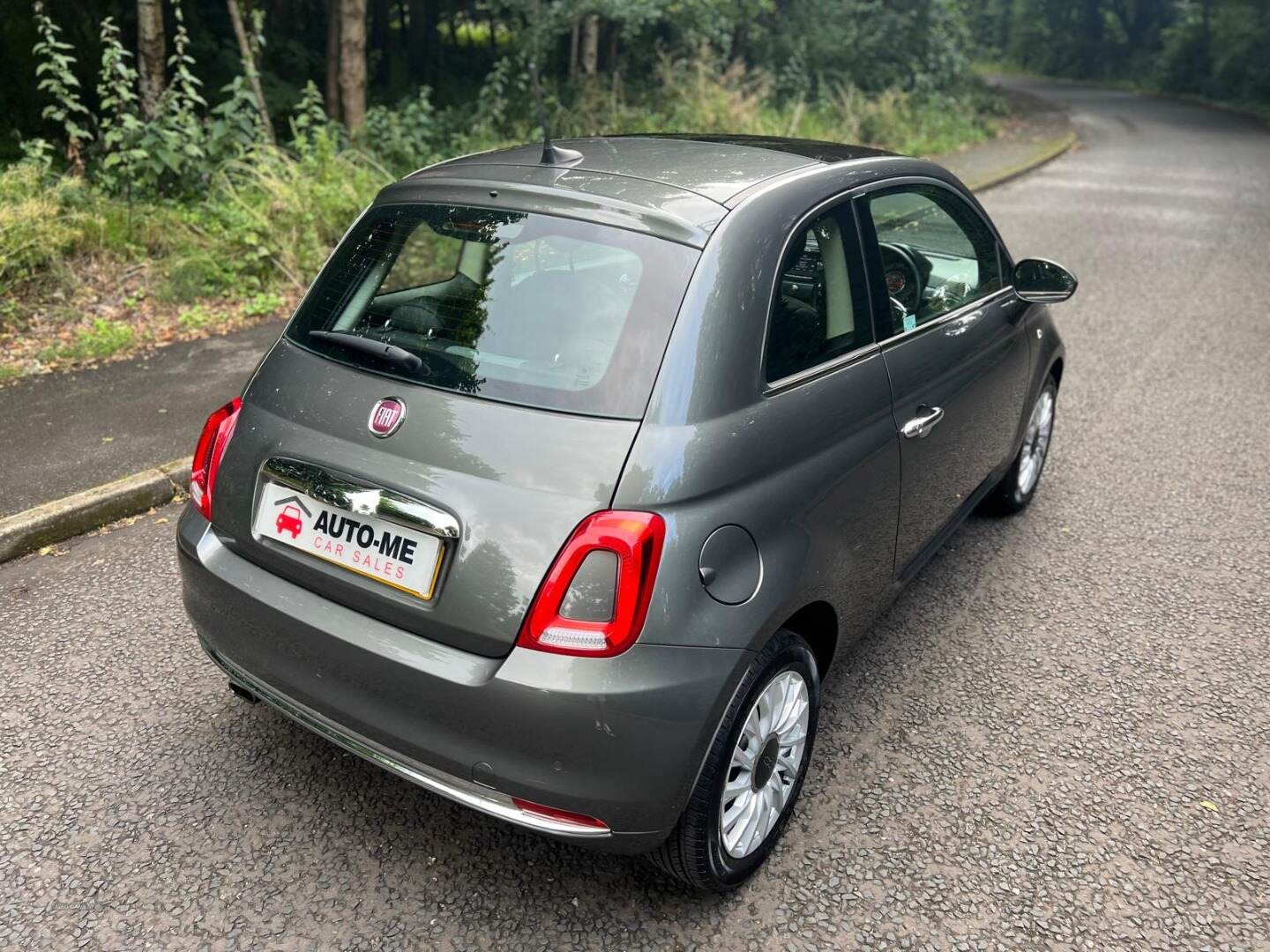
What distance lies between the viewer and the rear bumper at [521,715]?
203 cm

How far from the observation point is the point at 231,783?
276 centimetres

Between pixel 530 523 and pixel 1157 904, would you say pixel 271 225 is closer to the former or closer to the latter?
pixel 530 523

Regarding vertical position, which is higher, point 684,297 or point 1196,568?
point 684,297

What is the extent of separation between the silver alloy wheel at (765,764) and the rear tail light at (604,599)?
445 mm

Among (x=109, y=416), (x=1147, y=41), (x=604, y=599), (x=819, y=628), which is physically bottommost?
(x=109, y=416)

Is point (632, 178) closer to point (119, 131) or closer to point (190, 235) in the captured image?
point (190, 235)

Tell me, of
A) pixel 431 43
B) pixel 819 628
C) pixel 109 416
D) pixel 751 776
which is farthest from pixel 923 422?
pixel 431 43

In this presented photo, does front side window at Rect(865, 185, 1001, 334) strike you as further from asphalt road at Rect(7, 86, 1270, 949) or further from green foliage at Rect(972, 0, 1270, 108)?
green foliage at Rect(972, 0, 1270, 108)

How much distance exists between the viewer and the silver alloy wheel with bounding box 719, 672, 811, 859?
7.69ft

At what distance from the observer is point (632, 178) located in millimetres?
2609

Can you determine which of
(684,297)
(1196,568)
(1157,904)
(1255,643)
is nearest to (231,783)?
(684,297)

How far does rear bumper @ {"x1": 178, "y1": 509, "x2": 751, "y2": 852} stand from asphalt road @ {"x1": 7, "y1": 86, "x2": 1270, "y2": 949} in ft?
1.34

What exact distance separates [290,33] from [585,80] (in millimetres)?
5346

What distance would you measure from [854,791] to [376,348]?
179 cm
